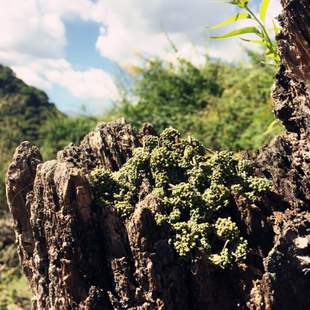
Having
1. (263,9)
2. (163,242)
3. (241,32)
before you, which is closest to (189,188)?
(163,242)

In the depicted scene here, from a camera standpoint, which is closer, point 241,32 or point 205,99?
point 241,32

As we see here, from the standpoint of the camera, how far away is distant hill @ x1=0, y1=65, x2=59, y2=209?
1593 centimetres

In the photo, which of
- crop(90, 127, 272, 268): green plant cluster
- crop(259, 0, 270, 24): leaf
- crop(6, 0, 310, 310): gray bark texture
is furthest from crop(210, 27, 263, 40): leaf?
crop(90, 127, 272, 268): green plant cluster

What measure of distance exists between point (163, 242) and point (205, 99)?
7.89 metres

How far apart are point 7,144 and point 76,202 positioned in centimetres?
1524

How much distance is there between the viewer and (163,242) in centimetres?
217

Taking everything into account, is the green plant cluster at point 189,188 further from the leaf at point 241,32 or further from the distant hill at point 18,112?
the distant hill at point 18,112

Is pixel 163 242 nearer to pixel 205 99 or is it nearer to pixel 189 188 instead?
pixel 189 188

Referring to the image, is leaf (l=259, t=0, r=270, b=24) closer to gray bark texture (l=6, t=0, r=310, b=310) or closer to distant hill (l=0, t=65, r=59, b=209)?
gray bark texture (l=6, t=0, r=310, b=310)

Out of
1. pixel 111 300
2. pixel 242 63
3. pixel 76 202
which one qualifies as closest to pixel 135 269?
pixel 111 300

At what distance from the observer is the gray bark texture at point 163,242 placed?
2121 millimetres

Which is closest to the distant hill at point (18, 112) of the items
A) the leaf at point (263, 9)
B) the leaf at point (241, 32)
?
the leaf at point (241, 32)

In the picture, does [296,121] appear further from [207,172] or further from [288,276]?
[288,276]

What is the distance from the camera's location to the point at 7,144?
1551 centimetres
